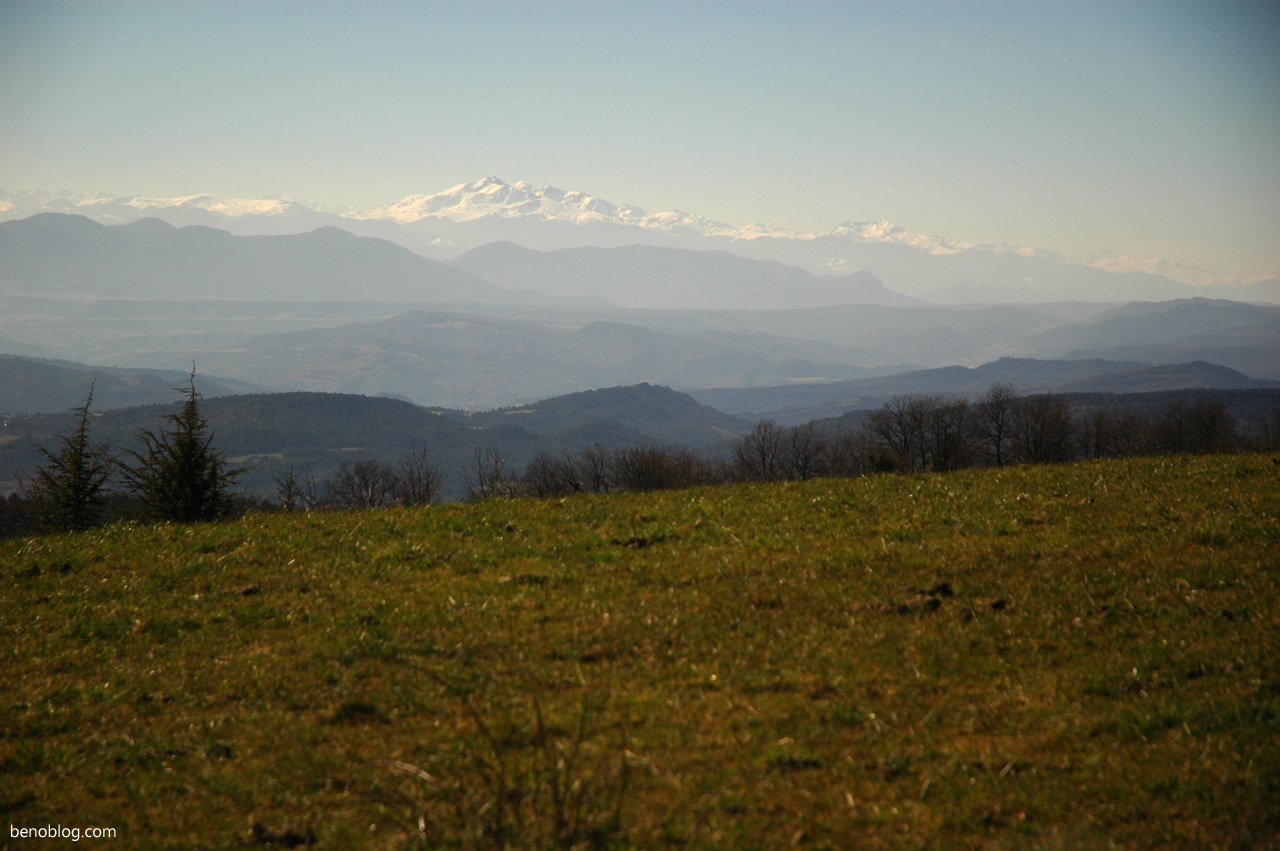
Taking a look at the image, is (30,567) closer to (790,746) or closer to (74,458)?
(790,746)

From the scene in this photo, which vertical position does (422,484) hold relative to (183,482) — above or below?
below

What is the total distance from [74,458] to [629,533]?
2871 centimetres

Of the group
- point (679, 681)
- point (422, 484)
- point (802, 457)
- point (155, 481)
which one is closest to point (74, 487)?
point (155, 481)

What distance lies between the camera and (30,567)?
16172mm

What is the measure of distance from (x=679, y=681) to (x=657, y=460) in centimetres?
7612

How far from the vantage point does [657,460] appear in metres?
86.2

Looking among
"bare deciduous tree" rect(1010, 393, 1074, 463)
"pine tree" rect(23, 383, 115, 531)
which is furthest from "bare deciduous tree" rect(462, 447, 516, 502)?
"bare deciduous tree" rect(1010, 393, 1074, 463)

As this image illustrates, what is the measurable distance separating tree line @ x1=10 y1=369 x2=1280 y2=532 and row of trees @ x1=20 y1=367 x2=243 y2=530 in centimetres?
6

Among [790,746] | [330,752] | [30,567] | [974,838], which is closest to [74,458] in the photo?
[30,567]

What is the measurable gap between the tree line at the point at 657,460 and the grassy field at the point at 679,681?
10.1m

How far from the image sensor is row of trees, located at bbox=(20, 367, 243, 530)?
26.2 metres

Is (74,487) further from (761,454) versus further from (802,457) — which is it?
(802,457)

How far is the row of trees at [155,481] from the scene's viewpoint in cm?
2617

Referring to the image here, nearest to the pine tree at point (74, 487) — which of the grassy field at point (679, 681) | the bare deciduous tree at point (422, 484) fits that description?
the bare deciduous tree at point (422, 484)
